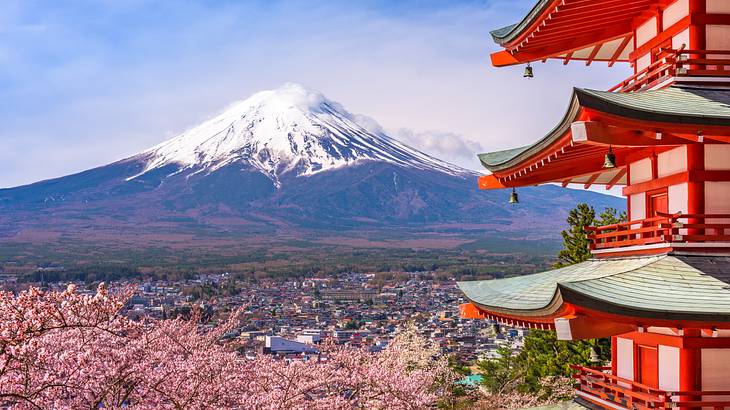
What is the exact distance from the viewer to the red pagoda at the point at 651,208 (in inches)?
353

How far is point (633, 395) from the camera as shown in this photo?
9.77 m

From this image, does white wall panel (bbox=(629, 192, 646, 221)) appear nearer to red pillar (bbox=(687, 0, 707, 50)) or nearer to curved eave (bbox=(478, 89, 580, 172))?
curved eave (bbox=(478, 89, 580, 172))

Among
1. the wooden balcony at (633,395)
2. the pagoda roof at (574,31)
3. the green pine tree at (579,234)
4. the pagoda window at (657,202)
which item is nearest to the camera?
the wooden balcony at (633,395)

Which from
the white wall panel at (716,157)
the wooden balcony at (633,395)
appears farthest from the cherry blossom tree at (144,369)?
the white wall panel at (716,157)

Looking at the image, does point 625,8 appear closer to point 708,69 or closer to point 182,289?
point 708,69

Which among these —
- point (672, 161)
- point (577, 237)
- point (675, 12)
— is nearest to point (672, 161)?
point (672, 161)

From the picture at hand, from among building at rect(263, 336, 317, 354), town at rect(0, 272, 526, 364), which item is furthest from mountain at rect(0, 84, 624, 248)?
building at rect(263, 336, 317, 354)

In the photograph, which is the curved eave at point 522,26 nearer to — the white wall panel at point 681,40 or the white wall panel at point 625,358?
the white wall panel at point 681,40

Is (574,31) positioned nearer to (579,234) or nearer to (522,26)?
(522,26)

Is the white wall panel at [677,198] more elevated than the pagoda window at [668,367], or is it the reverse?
the white wall panel at [677,198]

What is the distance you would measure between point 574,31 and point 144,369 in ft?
26.3

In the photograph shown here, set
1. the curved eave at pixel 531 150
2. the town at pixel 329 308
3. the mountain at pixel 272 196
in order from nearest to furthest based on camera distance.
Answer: the curved eave at pixel 531 150 → the town at pixel 329 308 → the mountain at pixel 272 196

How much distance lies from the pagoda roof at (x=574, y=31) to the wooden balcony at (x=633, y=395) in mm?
4559

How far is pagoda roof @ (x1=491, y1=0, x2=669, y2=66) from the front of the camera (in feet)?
36.6
